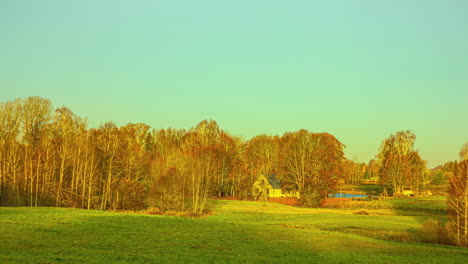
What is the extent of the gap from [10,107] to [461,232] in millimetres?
82957

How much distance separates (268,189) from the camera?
110 meters

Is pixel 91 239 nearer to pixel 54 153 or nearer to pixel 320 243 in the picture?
pixel 320 243

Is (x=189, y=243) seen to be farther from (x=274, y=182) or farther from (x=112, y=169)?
(x=274, y=182)

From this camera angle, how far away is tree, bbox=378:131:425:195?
118688 mm

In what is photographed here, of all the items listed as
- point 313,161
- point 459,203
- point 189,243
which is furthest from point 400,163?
point 189,243

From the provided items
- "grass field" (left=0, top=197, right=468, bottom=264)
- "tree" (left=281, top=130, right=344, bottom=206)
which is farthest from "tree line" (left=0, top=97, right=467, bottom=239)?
"grass field" (left=0, top=197, right=468, bottom=264)

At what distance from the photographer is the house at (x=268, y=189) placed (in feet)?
352

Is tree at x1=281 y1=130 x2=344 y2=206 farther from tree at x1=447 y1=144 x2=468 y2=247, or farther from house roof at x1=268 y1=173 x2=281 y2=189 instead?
tree at x1=447 y1=144 x2=468 y2=247

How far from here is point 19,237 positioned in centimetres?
2964

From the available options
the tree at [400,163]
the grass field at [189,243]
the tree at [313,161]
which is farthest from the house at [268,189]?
the grass field at [189,243]

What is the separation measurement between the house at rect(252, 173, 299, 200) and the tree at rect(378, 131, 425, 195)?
33.6 m

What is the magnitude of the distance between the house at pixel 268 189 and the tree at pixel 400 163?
3362 centimetres

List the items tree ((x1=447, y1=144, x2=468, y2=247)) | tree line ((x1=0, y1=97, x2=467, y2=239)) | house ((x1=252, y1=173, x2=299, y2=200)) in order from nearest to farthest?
tree ((x1=447, y1=144, x2=468, y2=247)) < tree line ((x1=0, y1=97, x2=467, y2=239)) < house ((x1=252, y1=173, x2=299, y2=200))

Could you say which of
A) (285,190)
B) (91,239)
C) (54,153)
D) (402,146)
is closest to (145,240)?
(91,239)
